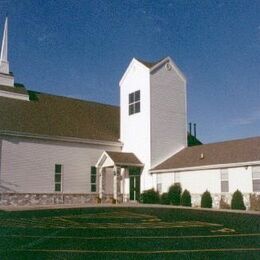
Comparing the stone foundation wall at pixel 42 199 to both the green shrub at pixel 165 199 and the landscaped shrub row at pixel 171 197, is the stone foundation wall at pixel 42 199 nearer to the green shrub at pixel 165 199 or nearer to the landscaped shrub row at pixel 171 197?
the landscaped shrub row at pixel 171 197

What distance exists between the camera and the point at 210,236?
13336mm

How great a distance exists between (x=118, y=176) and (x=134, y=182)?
2741 millimetres

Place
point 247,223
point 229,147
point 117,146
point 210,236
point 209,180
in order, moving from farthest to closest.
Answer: point 117,146 < point 229,147 < point 209,180 < point 247,223 < point 210,236

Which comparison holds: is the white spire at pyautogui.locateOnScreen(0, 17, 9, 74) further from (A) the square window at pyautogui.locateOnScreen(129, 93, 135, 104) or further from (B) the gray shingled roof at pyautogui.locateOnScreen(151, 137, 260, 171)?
(B) the gray shingled roof at pyautogui.locateOnScreen(151, 137, 260, 171)

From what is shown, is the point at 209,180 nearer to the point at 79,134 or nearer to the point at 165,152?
the point at 165,152

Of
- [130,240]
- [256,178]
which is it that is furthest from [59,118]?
[130,240]

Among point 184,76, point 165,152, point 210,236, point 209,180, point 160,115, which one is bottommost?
point 210,236

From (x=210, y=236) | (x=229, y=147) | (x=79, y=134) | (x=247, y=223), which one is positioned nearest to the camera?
(x=210, y=236)

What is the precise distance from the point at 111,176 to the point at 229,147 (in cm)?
1023

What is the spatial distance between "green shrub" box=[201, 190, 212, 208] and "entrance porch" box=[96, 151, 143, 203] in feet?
23.0

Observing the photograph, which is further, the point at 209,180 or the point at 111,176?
the point at 111,176

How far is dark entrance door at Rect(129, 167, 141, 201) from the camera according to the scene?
3581 cm

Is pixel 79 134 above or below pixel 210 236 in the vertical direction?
above

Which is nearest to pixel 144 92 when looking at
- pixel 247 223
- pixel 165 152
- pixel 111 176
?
pixel 165 152
